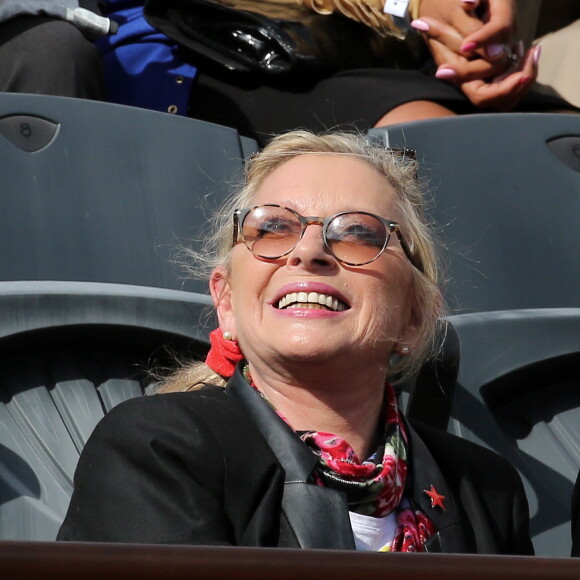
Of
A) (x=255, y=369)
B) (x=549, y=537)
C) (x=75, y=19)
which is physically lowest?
(x=549, y=537)

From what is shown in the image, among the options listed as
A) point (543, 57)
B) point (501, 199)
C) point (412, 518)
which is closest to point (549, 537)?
point (412, 518)

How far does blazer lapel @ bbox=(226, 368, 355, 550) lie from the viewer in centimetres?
132

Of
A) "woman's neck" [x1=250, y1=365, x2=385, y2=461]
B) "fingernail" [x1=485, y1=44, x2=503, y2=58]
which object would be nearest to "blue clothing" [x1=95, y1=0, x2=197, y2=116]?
"fingernail" [x1=485, y1=44, x2=503, y2=58]

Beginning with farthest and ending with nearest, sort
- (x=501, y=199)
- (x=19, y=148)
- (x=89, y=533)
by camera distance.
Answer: (x=501, y=199) < (x=19, y=148) < (x=89, y=533)

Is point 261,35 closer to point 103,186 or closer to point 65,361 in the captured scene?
point 103,186

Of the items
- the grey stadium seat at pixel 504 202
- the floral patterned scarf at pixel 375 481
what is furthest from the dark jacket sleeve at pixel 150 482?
the grey stadium seat at pixel 504 202

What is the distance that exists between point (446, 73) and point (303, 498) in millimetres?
1601

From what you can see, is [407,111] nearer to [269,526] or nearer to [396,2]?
[396,2]

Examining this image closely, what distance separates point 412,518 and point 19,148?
1129 mm

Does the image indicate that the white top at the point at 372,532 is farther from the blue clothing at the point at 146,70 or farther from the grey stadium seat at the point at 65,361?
the blue clothing at the point at 146,70

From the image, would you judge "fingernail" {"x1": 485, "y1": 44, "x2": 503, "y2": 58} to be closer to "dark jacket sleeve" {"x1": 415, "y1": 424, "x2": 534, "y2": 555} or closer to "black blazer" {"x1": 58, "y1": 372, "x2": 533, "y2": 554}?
"dark jacket sleeve" {"x1": 415, "y1": 424, "x2": 534, "y2": 555}

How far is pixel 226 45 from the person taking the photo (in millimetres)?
2715

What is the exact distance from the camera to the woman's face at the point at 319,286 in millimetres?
1481

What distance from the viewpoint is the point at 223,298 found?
65.4 inches
